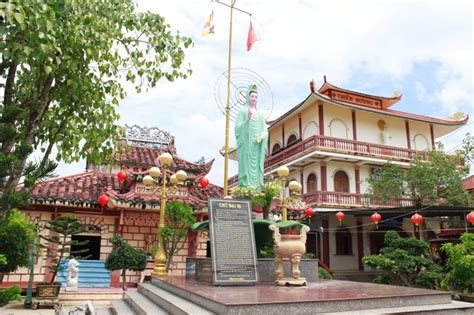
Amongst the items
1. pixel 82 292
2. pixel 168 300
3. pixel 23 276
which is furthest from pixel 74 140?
pixel 23 276

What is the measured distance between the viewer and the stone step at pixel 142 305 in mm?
5766

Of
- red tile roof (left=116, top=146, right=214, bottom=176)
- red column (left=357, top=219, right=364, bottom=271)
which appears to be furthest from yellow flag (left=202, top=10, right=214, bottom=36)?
red column (left=357, top=219, right=364, bottom=271)

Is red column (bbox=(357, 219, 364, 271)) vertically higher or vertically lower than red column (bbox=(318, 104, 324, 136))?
lower

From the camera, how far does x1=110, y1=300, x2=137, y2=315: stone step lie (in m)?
6.56

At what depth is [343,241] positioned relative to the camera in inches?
827

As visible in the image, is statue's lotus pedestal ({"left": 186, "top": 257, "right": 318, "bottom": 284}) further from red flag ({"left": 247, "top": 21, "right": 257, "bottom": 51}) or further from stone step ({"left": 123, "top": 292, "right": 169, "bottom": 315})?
red flag ({"left": 247, "top": 21, "right": 257, "bottom": 51})

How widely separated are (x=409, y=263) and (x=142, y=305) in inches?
363

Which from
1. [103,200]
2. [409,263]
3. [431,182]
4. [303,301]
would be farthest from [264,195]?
[431,182]

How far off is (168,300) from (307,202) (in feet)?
48.5

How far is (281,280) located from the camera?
22.8 feet

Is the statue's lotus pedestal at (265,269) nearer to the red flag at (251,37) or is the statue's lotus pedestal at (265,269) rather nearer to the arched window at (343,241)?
the red flag at (251,37)

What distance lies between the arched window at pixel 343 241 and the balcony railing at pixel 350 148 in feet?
14.2

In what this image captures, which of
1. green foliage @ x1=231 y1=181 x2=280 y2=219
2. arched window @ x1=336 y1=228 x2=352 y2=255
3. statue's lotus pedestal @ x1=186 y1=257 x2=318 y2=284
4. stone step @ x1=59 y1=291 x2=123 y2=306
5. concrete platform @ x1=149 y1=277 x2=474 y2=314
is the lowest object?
stone step @ x1=59 y1=291 x2=123 y2=306

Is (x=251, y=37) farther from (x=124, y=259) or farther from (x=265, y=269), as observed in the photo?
(x=265, y=269)
